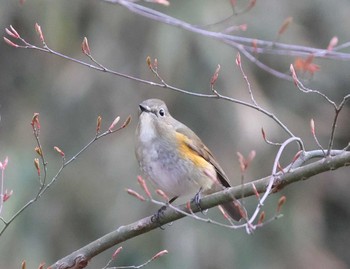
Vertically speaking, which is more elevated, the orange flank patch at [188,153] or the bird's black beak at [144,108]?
the bird's black beak at [144,108]

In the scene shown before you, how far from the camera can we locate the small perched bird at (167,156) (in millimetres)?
5668

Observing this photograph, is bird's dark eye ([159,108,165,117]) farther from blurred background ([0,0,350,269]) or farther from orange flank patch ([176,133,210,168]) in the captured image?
blurred background ([0,0,350,269])

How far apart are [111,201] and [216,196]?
196 inches

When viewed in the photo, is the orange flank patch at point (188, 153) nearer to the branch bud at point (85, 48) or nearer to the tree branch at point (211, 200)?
the tree branch at point (211, 200)

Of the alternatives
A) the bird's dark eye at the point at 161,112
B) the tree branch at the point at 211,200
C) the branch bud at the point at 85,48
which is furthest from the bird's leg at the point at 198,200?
the branch bud at the point at 85,48

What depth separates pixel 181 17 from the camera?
9258 millimetres

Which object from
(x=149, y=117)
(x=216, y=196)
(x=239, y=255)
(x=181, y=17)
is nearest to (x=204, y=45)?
(x=181, y=17)

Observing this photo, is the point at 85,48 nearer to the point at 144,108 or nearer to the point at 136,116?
the point at 144,108

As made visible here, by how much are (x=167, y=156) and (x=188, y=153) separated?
13 cm

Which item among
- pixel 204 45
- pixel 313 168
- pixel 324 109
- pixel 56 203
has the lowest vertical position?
pixel 56 203

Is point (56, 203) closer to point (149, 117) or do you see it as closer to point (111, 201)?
point (111, 201)

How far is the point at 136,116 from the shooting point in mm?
9711

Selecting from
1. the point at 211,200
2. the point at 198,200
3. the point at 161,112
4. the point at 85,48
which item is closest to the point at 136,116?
the point at 161,112

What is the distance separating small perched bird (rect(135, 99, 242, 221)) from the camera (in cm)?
567
